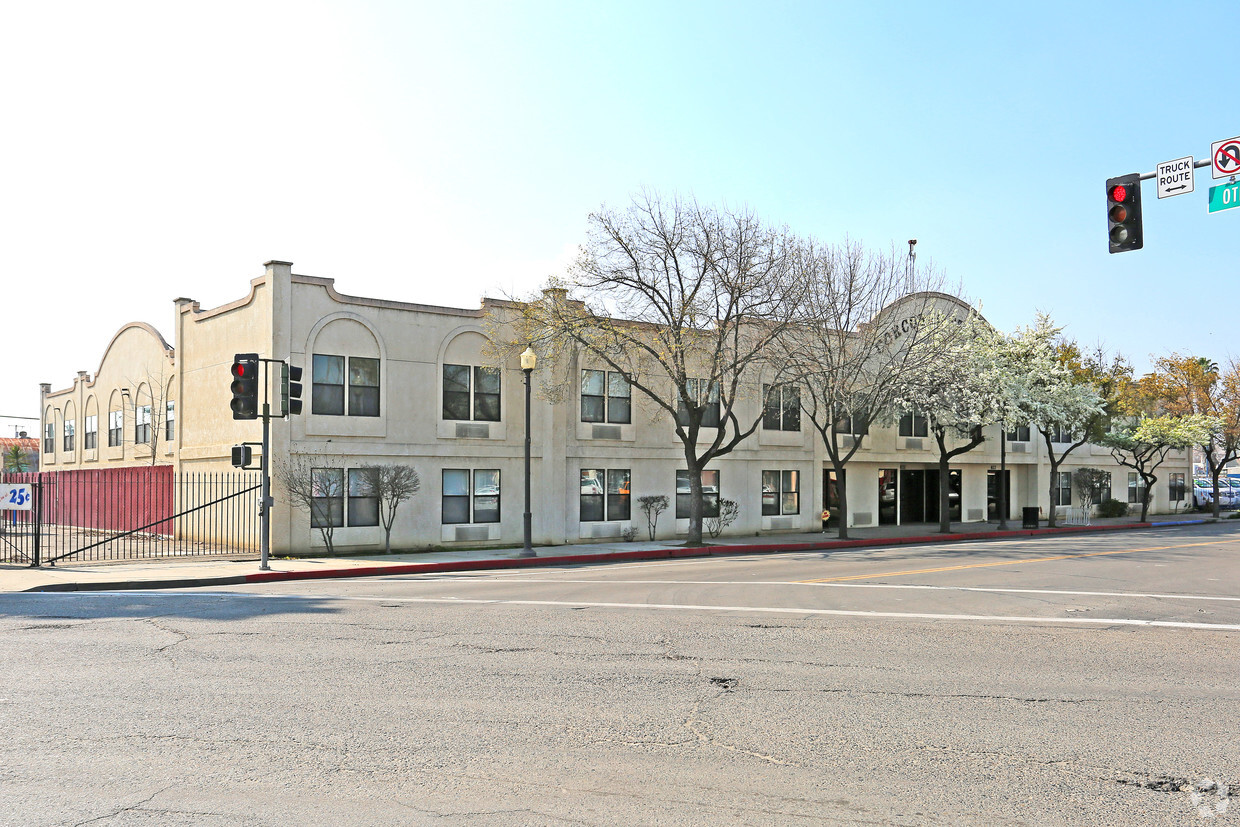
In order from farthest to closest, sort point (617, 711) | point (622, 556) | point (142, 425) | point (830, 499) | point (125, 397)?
point (830, 499) < point (125, 397) < point (142, 425) < point (622, 556) < point (617, 711)

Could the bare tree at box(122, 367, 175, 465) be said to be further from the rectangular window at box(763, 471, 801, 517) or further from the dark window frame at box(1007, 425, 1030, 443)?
the dark window frame at box(1007, 425, 1030, 443)

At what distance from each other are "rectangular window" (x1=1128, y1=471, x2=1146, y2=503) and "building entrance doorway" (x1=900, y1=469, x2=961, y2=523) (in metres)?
16.9

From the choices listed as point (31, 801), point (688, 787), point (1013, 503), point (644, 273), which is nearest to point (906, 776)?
point (688, 787)

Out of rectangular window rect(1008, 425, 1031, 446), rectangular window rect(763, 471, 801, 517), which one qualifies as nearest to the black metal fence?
rectangular window rect(763, 471, 801, 517)

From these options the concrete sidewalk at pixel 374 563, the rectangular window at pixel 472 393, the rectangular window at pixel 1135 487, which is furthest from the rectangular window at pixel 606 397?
the rectangular window at pixel 1135 487

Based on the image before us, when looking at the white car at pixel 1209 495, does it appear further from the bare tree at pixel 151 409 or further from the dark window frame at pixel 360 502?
the bare tree at pixel 151 409

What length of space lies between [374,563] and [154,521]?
12.8 meters

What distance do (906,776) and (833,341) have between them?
2590cm

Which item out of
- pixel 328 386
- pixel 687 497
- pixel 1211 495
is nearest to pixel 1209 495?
pixel 1211 495

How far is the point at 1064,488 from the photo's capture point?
1837 inches

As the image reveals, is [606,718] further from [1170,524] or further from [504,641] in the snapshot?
[1170,524]

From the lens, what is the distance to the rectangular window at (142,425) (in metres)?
34.4

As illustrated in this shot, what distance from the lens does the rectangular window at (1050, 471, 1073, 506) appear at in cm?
4616

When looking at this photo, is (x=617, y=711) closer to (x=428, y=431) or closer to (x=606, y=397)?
(x=428, y=431)
